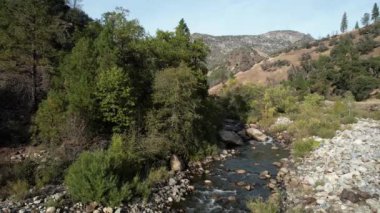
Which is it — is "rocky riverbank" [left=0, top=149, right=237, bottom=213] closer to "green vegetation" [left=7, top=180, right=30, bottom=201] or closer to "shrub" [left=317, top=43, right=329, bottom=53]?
"green vegetation" [left=7, top=180, right=30, bottom=201]

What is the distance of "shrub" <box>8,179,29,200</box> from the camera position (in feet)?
52.3

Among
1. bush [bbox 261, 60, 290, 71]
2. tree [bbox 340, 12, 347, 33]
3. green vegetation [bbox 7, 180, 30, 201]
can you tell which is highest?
tree [bbox 340, 12, 347, 33]

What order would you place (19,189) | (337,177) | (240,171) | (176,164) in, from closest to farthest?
(19,189) < (337,177) < (176,164) < (240,171)

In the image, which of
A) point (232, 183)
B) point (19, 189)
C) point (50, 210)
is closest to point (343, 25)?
point (232, 183)

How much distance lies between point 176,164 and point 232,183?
4044mm

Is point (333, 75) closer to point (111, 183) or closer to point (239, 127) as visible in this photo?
point (239, 127)

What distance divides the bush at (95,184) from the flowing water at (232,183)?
3310 mm

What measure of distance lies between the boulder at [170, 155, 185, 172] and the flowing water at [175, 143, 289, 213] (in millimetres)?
1497

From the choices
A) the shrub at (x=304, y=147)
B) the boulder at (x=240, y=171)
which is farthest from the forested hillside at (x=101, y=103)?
the shrub at (x=304, y=147)

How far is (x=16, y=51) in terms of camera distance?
25.0 m

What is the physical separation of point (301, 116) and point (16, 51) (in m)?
31.7

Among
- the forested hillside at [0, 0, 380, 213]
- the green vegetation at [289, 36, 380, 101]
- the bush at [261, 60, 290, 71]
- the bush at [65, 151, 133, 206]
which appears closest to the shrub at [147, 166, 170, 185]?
the forested hillside at [0, 0, 380, 213]

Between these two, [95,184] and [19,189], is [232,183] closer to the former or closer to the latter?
[95,184]

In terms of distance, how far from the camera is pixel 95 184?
51.8 ft
